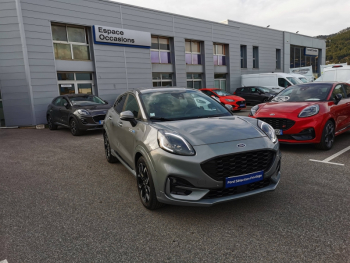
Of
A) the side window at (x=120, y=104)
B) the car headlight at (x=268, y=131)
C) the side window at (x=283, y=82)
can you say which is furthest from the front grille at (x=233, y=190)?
the side window at (x=283, y=82)

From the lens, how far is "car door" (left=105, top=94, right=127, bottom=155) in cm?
450

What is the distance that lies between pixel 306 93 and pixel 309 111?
1.11 metres

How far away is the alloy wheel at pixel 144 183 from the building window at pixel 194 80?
687 inches

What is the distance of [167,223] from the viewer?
2.98m

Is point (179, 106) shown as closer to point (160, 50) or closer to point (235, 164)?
point (235, 164)

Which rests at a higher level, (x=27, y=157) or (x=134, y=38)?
(x=134, y=38)

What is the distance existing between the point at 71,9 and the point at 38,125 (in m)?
6.39

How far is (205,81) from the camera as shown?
2111cm

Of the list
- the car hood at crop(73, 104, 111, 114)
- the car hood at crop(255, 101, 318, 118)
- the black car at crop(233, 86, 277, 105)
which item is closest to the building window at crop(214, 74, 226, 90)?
the black car at crop(233, 86, 277, 105)

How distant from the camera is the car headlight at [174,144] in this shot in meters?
2.89

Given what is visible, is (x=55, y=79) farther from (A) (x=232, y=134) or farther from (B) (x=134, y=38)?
(A) (x=232, y=134)

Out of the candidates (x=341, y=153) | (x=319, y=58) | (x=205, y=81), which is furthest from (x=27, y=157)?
(x=319, y=58)

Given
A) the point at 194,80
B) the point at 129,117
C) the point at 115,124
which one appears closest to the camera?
the point at 129,117

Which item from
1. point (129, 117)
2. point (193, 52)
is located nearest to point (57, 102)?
point (129, 117)
